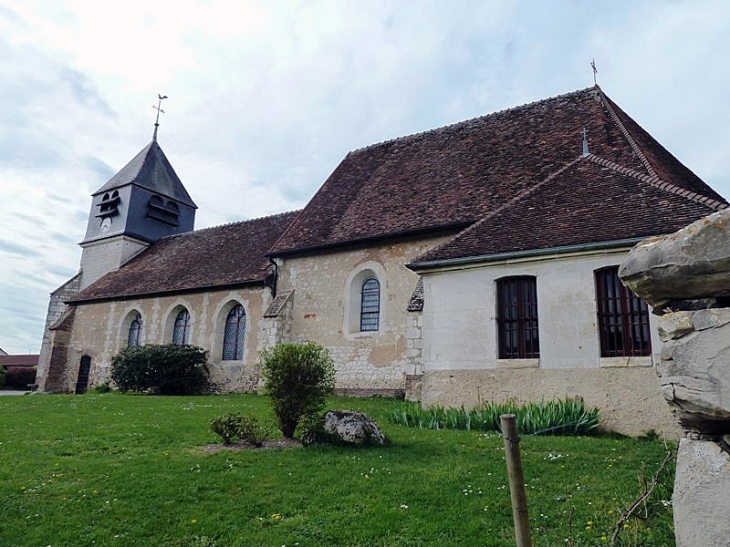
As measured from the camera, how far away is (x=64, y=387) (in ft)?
77.8

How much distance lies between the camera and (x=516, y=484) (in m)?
2.64

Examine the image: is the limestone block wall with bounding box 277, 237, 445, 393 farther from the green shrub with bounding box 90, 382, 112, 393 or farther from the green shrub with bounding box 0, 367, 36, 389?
the green shrub with bounding box 0, 367, 36, 389

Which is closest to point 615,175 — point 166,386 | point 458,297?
point 458,297

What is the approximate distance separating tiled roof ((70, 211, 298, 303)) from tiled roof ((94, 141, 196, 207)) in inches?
165

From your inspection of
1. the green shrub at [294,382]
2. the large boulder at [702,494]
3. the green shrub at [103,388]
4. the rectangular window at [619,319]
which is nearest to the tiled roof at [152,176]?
the green shrub at [103,388]

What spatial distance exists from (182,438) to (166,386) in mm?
11106

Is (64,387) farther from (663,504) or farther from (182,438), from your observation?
(663,504)

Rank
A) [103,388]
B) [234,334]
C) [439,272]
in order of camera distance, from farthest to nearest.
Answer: [103,388], [234,334], [439,272]

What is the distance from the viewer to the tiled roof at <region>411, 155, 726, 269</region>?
9.02m

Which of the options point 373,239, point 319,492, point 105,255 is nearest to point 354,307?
point 373,239

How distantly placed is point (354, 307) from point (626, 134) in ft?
29.5

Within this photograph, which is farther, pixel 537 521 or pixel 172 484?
pixel 172 484

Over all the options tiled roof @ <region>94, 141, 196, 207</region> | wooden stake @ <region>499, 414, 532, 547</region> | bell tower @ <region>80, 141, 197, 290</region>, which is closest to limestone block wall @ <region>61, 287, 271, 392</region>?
bell tower @ <region>80, 141, 197, 290</region>

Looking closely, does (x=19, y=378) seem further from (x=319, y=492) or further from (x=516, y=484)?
(x=516, y=484)
